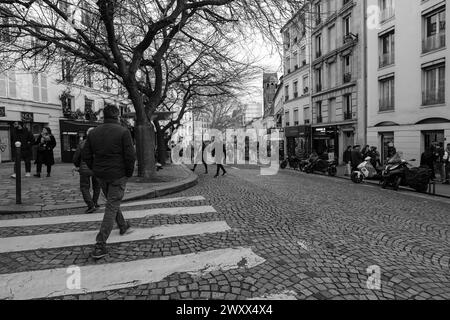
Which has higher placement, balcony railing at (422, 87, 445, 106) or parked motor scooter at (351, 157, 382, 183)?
balcony railing at (422, 87, 445, 106)

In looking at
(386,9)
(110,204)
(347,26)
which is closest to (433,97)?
(386,9)

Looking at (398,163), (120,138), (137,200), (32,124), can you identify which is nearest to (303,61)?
(398,163)

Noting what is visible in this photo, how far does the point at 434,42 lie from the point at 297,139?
619 inches

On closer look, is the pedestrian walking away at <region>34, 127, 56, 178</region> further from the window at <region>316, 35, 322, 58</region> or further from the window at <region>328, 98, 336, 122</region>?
the window at <region>316, 35, 322, 58</region>

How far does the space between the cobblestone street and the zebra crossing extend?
12mm

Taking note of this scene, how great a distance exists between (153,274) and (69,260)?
1.09 m

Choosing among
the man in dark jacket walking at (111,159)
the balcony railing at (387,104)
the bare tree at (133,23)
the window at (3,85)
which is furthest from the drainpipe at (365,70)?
the window at (3,85)

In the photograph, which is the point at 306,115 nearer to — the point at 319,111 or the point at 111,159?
the point at 319,111

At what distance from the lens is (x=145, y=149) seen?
30.5ft

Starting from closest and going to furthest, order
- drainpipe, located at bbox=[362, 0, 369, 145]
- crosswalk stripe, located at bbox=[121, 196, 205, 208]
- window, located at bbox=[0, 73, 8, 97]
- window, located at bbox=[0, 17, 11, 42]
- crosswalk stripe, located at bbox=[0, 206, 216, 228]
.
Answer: crosswalk stripe, located at bbox=[0, 206, 216, 228], crosswalk stripe, located at bbox=[121, 196, 205, 208], window, located at bbox=[0, 17, 11, 42], window, located at bbox=[0, 73, 8, 97], drainpipe, located at bbox=[362, 0, 369, 145]

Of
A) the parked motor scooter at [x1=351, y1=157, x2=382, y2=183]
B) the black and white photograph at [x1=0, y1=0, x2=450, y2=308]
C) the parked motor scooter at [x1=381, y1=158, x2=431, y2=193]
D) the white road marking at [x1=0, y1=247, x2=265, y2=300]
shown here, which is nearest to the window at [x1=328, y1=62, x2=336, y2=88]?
the black and white photograph at [x1=0, y1=0, x2=450, y2=308]

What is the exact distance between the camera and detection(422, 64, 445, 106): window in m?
14.0

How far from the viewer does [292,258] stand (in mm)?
3305
